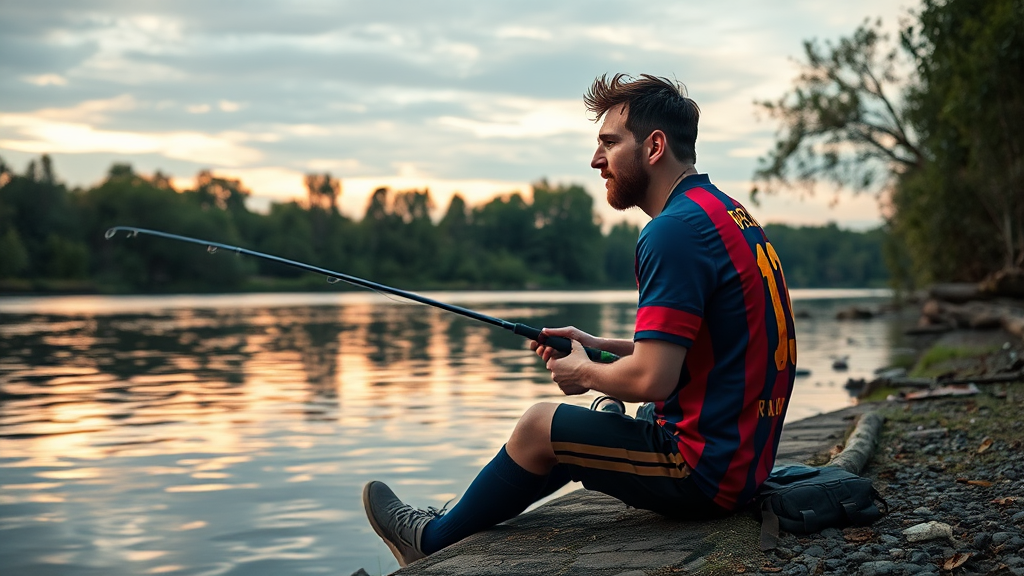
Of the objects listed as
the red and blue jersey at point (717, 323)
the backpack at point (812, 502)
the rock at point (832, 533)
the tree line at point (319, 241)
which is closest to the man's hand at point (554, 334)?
the red and blue jersey at point (717, 323)

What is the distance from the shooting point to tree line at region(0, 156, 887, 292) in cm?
8514

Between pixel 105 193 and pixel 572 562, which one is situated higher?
pixel 105 193

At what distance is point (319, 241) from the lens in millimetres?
123688

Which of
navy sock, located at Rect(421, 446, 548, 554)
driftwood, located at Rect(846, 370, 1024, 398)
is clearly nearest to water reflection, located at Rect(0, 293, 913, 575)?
driftwood, located at Rect(846, 370, 1024, 398)

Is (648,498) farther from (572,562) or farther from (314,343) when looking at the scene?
(314,343)

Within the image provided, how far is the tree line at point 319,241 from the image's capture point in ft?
279

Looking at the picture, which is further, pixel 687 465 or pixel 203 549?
pixel 203 549

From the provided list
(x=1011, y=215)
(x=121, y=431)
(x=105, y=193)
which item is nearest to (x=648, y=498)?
(x=121, y=431)

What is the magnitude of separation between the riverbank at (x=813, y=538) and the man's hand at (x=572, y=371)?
615 millimetres

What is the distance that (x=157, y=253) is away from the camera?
283ft

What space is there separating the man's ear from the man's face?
0.04 meters

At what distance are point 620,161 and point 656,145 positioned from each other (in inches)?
5.5

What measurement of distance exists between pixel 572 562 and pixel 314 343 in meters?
19.7

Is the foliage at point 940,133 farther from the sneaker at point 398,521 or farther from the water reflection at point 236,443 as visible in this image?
the sneaker at point 398,521
